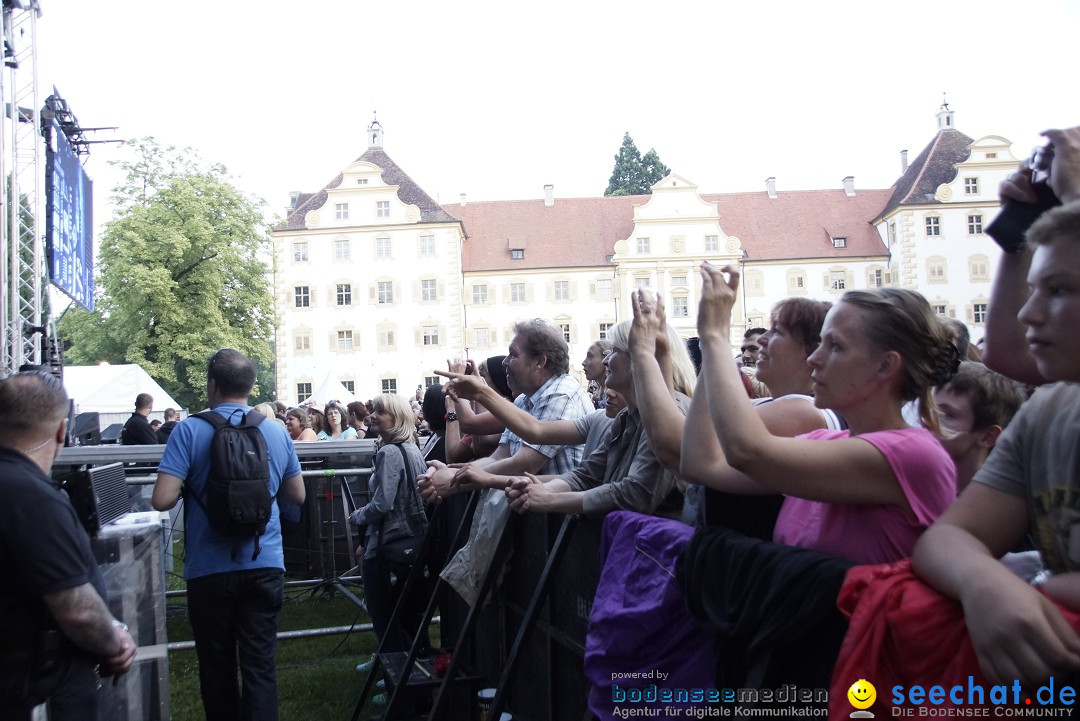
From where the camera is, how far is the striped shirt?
4.96m

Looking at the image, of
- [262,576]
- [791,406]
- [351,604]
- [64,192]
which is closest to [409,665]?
[262,576]

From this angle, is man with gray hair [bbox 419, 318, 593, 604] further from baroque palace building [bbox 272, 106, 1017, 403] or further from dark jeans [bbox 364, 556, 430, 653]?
baroque palace building [bbox 272, 106, 1017, 403]

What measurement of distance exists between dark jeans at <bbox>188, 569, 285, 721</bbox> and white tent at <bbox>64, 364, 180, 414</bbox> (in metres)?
20.6

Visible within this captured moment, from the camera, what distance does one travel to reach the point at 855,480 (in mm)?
2207

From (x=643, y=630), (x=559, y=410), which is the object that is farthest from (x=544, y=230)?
(x=643, y=630)

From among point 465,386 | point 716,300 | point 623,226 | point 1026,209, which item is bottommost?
point 465,386

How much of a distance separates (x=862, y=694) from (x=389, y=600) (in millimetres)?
5171

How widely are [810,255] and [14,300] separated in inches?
2253

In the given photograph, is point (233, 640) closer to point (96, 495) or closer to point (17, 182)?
point (96, 495)

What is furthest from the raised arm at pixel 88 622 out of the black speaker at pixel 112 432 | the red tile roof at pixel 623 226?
the red tile roof at pixel 623 226

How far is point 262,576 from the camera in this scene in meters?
5.00

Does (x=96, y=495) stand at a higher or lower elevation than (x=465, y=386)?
lower

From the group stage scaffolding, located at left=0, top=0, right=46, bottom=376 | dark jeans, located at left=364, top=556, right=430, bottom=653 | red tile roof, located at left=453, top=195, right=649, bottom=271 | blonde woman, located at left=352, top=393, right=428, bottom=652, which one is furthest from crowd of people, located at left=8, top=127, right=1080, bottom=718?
red tile roof, located at left=453, top=195, right=649, bottom=271

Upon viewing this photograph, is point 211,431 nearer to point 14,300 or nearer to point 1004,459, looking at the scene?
point 1004,459
